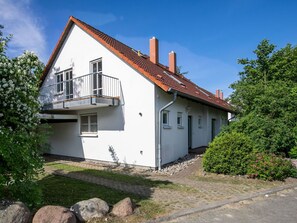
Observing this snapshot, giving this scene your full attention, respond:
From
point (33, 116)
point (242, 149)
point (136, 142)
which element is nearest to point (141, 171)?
point (136, 142)

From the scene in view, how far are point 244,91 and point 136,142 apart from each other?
6.65m

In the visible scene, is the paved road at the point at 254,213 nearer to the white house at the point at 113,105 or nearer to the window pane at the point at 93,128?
the white house at the point at 113,105

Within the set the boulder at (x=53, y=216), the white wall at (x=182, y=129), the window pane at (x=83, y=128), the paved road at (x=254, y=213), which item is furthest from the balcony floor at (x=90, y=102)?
the paved road at (x=254, y=213)

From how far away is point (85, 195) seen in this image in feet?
20.6

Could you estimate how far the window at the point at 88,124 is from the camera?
12727 mm

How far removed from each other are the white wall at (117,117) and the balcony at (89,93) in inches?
17.1

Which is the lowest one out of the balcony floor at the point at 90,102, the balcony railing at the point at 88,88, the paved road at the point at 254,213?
the paved road at the point at 254,213

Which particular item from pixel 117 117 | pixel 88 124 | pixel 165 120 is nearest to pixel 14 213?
pixel 117 117

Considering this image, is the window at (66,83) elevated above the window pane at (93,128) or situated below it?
above

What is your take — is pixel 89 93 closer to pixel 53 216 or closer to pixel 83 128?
pixel 83 128

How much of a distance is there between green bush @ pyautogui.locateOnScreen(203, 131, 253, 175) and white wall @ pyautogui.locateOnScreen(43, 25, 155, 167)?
244 cm

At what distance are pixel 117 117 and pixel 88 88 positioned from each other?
7.40 feet

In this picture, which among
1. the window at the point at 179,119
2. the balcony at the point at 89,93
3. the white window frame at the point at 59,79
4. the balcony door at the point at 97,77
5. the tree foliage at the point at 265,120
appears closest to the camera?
the tree foliage at the point at 265,120

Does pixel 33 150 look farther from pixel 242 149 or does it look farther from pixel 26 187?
pixel 242 149
